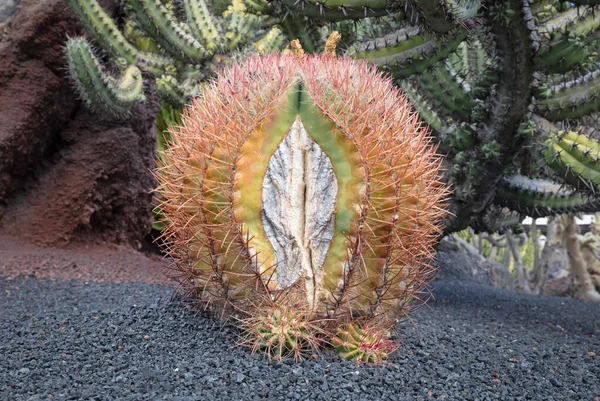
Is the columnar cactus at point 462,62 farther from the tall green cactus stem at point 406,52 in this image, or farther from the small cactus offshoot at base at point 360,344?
the small cactus offshoot at base at point 360,344

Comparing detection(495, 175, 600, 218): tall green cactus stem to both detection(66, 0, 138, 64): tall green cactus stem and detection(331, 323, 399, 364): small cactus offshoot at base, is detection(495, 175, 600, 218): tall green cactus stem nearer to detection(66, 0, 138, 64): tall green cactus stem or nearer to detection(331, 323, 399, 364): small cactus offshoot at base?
detection(331, 323, 399, 364): small cactus offshoot at base

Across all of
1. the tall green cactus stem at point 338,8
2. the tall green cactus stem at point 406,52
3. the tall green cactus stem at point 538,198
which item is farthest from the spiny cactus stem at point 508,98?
the tall green cactus stem at point 338,8

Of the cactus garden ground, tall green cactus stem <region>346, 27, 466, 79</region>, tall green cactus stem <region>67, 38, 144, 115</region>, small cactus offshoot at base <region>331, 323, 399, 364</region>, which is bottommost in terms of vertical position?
the cactus garden ground

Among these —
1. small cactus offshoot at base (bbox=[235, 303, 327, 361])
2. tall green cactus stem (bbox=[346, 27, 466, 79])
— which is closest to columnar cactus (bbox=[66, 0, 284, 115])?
tall green cactus stem (bbox=[346, 27, 466, 79])

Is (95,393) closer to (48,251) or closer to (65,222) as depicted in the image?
(48,251)

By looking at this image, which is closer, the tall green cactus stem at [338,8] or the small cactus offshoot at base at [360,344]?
the small cactus offshoot at base at [360,344]

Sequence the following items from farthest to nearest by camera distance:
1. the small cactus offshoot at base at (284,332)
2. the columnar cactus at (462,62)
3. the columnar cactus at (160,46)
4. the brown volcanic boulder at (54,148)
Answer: the brown volcanic boulder at (54,148), the columnar cactus at (160,46), the columnar cactus at (462,62), the small cactus offshoot at base at (284,332)

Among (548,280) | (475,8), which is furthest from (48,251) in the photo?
(548,280)
